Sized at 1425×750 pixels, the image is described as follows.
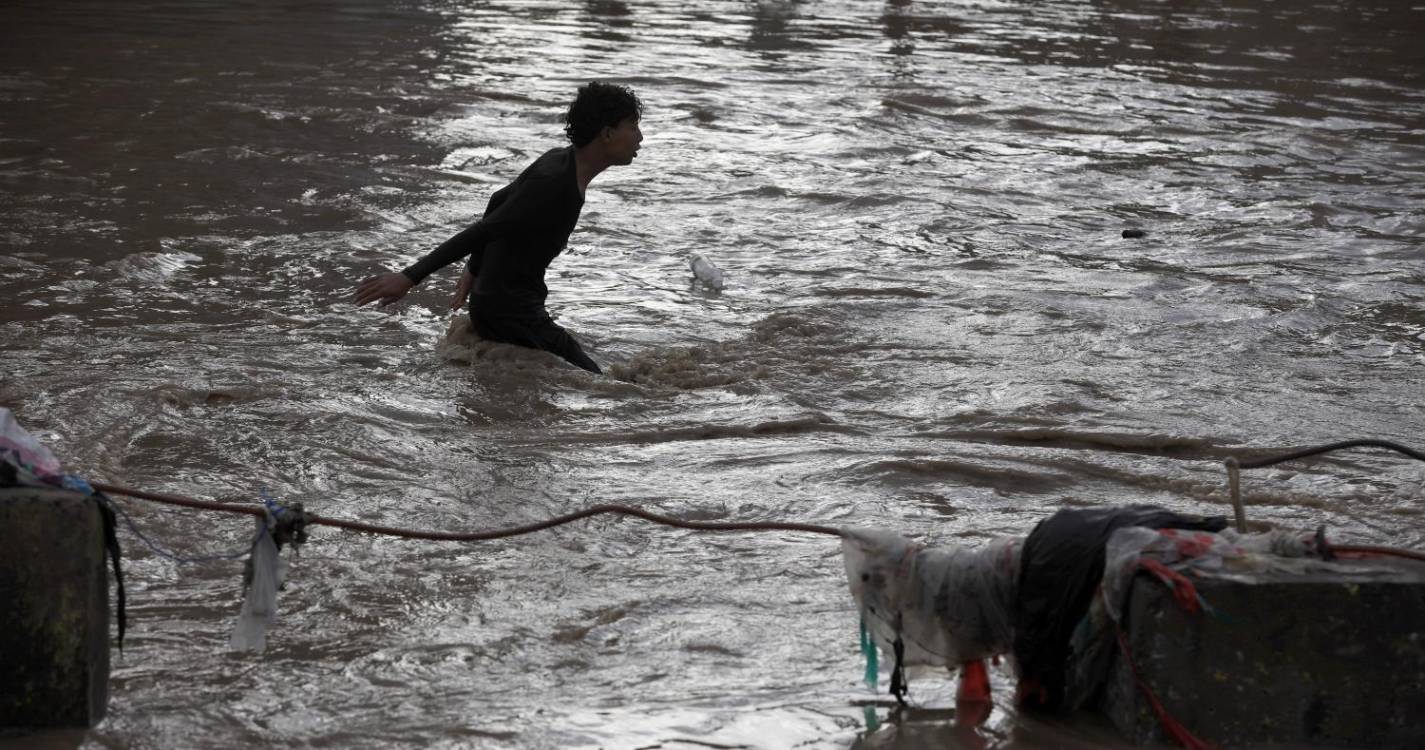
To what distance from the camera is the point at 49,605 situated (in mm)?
3289

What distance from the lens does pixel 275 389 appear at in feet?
20.3

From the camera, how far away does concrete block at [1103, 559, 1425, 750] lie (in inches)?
125

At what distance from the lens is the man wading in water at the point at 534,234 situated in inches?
239

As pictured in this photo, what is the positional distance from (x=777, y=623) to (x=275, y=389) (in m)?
2.91

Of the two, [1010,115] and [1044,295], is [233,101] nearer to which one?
[1010,115]

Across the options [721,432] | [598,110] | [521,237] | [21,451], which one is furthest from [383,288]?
[21,451]

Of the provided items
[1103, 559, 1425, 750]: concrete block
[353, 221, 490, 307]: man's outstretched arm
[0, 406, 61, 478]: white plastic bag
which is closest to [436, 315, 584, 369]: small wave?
[353, 221, 490, 307]: man's outstretched arm

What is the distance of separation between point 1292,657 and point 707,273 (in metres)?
5.34

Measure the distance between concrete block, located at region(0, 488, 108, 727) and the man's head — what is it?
3.22m

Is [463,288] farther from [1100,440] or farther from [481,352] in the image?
[1100,440]

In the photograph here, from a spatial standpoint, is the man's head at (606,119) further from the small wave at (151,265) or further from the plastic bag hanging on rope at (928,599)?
the plastic bag hanging on rope at (928,599)

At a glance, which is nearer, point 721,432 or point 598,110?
point 721,432

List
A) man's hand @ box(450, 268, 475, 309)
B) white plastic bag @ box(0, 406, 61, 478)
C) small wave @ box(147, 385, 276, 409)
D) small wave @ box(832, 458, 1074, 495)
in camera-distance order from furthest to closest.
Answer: man's hand @ box(450, 268, 475, 309) → small wave @ box(147, 385, 276, 409) → small wave @ box(832, 458, 1074, 495) → white plastic bag @ box(0, 406, 61, 478)

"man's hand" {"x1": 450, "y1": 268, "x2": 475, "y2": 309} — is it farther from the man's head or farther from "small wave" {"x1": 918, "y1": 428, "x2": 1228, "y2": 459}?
"small wave" {"x1": 918, "y1": 428, "x2": 1228, "y2": 459}
